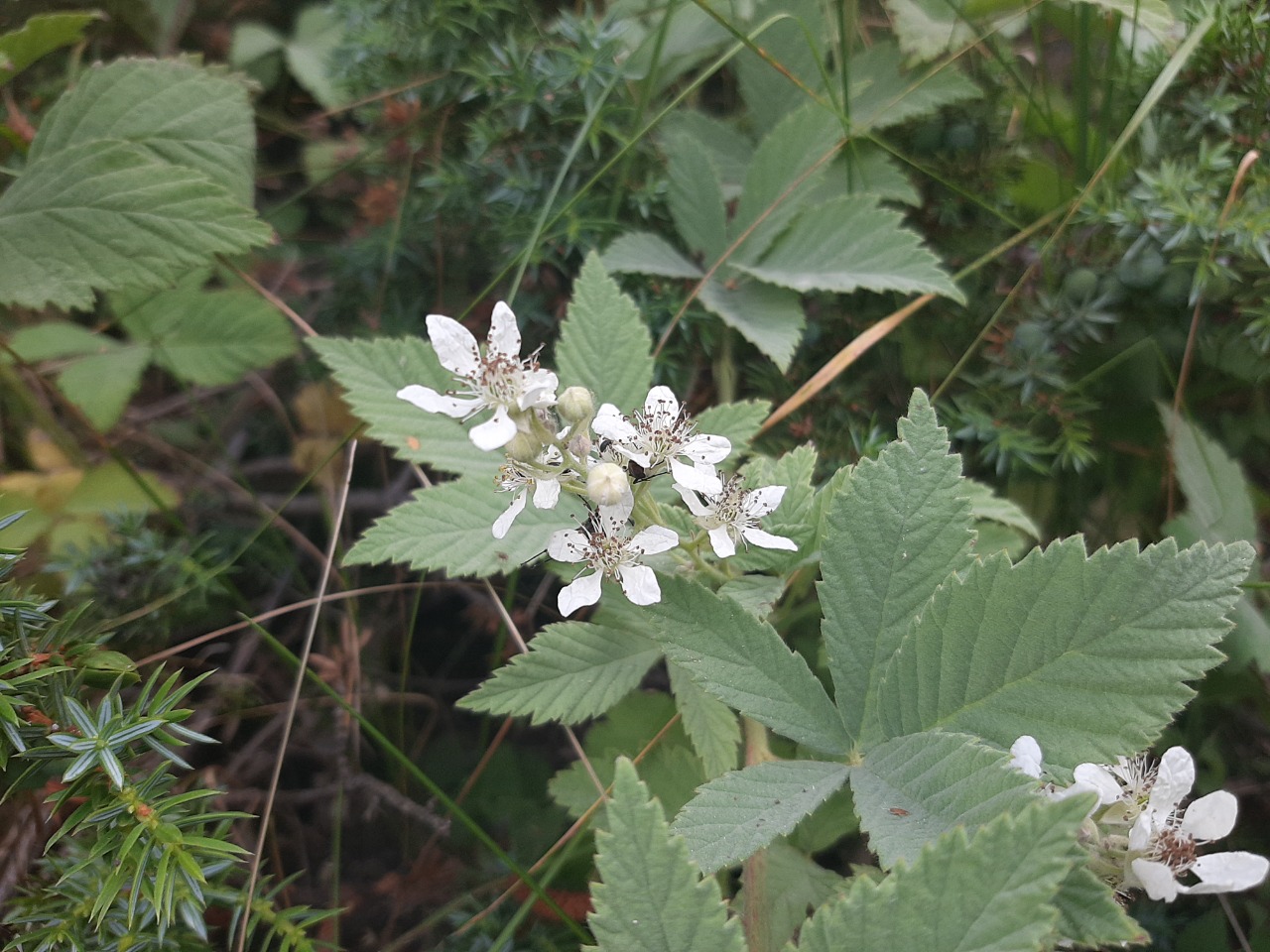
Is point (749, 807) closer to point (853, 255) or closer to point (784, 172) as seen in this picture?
point (853, 255)

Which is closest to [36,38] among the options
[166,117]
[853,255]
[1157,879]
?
[166,117]

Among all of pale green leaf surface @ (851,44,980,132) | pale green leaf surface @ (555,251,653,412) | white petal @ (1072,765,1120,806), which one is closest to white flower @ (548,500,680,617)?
pale green leaf surface @ (555,251,653,412)

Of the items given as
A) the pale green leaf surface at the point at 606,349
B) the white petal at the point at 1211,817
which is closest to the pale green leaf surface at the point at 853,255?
the pale green leaf surface at the point at 606,349

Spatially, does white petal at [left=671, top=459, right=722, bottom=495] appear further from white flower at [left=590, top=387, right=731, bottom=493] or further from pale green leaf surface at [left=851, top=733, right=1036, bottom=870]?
pale green leaf surface at [left=851, top=733, right=1036, bottom=870]

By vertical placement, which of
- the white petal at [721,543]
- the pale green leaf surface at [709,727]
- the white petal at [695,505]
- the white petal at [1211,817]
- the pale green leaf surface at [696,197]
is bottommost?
the pale green leaf surface at [709,727]

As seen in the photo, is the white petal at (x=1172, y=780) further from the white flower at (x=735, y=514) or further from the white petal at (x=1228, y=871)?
the white flower at (x=735, y=514)

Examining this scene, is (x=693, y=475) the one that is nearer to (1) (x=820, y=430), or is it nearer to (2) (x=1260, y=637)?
(1) (x=820, y=430)
